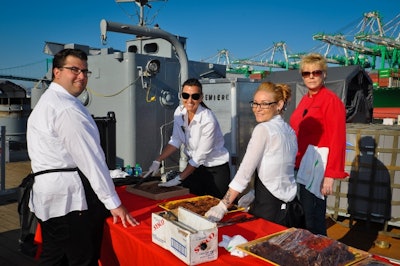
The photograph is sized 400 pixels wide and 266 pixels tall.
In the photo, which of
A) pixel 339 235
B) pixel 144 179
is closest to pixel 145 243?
pixel 144 179

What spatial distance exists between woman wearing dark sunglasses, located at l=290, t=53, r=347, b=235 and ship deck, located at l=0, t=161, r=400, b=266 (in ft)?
6.78

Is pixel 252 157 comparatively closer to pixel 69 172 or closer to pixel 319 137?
pixel 319 137

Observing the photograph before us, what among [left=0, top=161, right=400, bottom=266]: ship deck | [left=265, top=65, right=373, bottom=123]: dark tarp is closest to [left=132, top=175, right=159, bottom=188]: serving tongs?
[left=0, top=161, right=400, bottom=266]: ship deck

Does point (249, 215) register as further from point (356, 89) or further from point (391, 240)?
point (356, 89)

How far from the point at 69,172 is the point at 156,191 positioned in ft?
3.08

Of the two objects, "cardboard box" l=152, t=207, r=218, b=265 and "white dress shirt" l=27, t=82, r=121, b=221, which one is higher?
"white dress shirt" l=27, t=82, r=121, b=221

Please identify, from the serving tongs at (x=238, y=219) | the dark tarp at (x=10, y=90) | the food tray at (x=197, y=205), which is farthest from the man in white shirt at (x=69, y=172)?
the dark tarp at (x=10, y=90)

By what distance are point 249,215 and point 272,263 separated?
0.77m

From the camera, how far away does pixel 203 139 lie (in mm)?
3383

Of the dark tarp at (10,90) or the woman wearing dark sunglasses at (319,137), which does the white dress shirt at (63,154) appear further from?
the dark tarp at (10,90)

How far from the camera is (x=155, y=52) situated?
32.8 feet

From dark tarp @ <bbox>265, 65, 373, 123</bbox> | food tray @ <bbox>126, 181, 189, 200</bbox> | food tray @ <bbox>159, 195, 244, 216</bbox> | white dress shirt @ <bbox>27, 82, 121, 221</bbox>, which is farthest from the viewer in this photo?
dark tarp @ <bbox>265, 65, 373, 123</bbox>

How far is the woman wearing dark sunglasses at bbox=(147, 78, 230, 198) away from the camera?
133 inches

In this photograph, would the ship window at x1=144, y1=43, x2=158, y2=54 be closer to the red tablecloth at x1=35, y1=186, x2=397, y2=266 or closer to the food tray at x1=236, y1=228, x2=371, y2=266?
the red tablecloth at x1=35, y1=186, x2=397, y2=266
